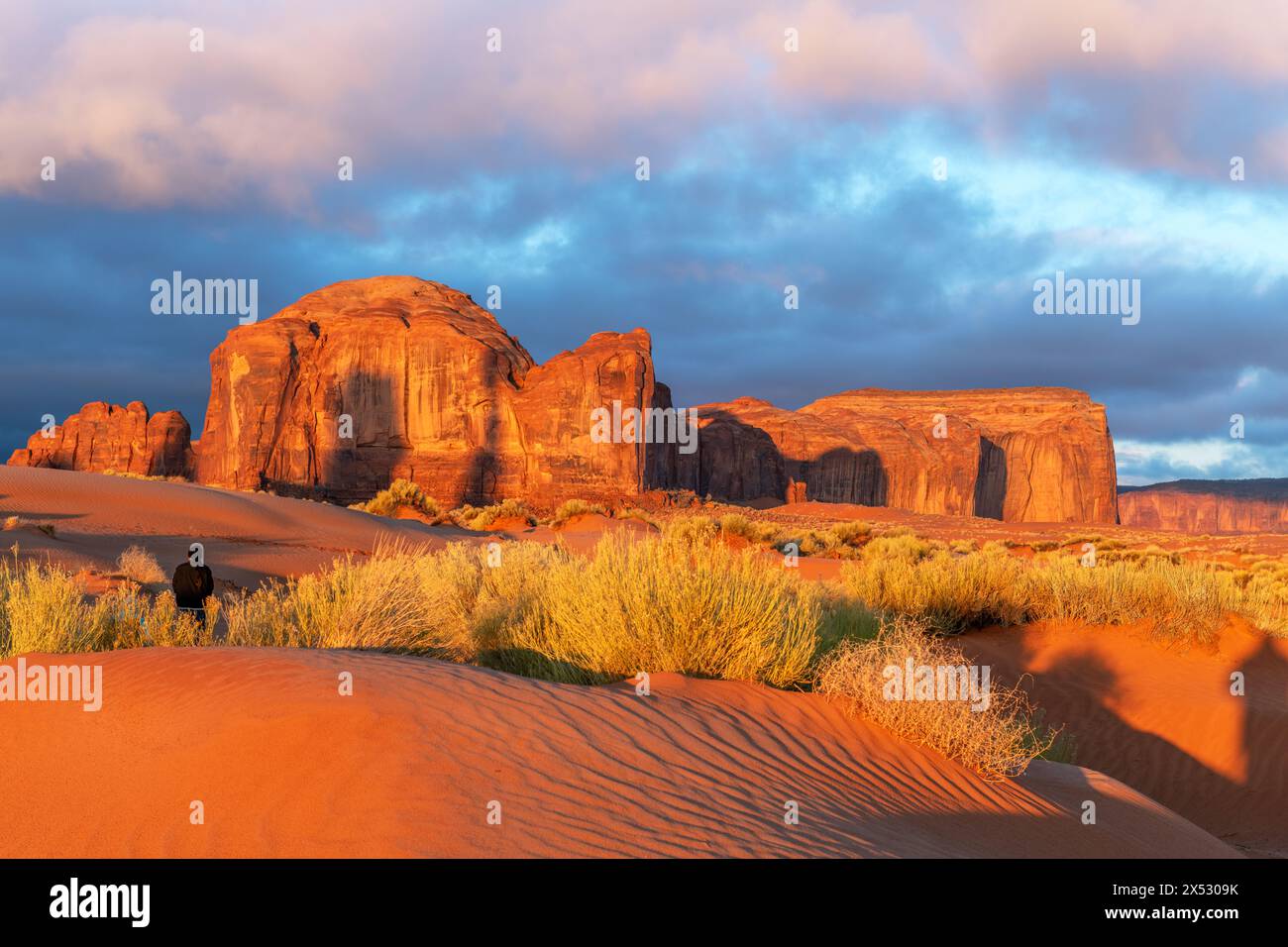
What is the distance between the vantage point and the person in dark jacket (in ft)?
25.9

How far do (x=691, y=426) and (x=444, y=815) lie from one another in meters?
79.9

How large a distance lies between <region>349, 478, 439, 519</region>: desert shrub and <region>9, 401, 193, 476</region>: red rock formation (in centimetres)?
5274

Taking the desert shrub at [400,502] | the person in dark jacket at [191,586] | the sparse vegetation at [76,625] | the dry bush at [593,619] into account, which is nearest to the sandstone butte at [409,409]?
the desert shrub at [400,502]

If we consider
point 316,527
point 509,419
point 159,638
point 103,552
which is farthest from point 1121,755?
point 509,419

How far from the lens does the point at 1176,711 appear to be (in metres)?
10.3

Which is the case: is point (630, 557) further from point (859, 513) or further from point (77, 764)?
point (859, 513)

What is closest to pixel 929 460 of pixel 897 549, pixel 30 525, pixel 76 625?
pixel 897 549

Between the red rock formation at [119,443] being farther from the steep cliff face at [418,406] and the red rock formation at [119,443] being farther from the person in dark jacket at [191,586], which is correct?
the person in dark jacket at [191,586]

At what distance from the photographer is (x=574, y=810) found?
400cm

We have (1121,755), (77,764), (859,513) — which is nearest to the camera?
(77,764)

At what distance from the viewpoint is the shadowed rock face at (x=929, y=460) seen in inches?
3725

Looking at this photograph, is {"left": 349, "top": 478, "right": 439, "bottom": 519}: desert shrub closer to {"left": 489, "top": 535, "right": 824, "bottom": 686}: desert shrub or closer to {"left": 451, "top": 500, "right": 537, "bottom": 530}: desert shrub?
{"left": 451, "top": 500, "right": 537, "bottom": 530}: desert shrub

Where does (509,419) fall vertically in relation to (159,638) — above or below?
above

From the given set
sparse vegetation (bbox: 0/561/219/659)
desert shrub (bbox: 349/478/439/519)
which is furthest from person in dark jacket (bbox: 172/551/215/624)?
desert shrub (bbox: 349/478/439/519)
